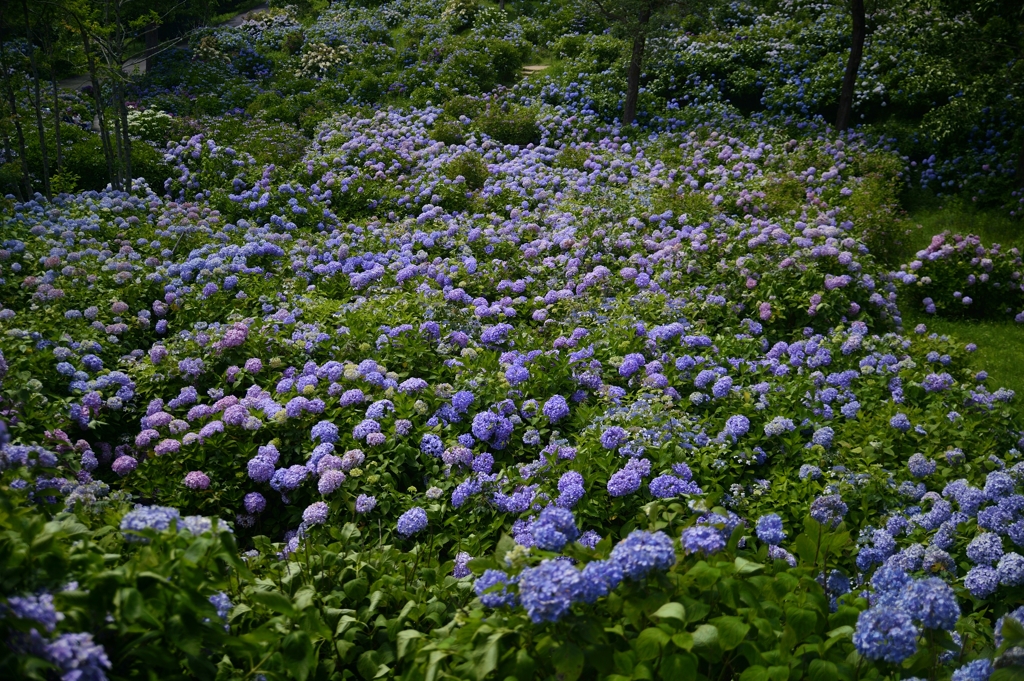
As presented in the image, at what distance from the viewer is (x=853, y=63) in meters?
10.7

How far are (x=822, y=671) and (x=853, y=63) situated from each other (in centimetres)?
1125

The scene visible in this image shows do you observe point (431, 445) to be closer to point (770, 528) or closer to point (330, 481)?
point (330, 481)

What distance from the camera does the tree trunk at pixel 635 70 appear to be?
11.3m

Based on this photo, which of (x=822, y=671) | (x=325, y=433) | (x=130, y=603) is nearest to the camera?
(x=130, y=603)

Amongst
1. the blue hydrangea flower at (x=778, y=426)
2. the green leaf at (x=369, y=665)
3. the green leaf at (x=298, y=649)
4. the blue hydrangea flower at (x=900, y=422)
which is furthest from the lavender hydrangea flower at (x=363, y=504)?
the blue hydrangea flower at (x=900, y=422)

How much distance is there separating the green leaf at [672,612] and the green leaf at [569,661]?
241 mm

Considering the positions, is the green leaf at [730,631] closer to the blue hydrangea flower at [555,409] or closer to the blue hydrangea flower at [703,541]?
the blue hydrangea flower at [703,541]

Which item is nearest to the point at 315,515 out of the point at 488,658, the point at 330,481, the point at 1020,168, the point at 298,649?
the point at 330,481

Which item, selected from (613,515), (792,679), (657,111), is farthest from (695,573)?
(657,111)

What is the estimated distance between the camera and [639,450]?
12.0ft

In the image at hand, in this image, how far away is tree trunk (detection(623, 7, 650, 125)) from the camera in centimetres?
1134

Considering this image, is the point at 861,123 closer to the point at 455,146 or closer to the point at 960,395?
the point at 455,146

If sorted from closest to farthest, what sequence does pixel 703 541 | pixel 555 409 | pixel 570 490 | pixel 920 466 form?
pixel 703 541 < pixel 570 490 < pixel 920 466 < pixel 555 409

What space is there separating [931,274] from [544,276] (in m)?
4.32
